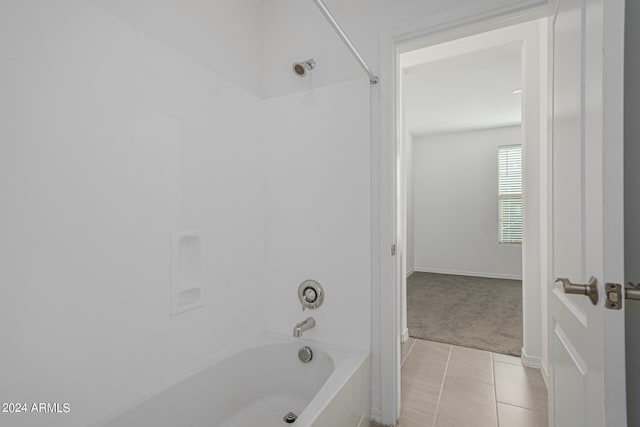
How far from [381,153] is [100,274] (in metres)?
1.41

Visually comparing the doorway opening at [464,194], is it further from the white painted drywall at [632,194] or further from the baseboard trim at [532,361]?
the white painted drywall at [632,194]

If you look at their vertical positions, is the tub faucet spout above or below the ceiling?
below

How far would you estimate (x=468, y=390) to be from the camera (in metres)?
1.95

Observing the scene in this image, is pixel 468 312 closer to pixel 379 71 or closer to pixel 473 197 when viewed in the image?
pixel 473 197

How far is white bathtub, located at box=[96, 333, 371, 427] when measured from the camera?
48.7 inches

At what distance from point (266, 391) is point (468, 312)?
2639 millimetres

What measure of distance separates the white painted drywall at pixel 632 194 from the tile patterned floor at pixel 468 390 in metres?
1.00

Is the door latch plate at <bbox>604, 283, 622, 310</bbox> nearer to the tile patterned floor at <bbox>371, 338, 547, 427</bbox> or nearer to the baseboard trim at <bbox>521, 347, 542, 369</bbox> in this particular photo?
the tile patterned floor at <bbox>371, 338, 547, 427</bbox>

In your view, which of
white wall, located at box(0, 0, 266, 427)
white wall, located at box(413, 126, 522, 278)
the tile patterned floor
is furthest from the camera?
white wall, located at box(413, 126, 522, 278)

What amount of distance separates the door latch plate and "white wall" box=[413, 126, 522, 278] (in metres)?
5.19

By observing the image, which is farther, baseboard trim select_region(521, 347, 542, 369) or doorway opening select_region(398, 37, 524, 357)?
doorway opening select_region(398, 37, 524, 357)

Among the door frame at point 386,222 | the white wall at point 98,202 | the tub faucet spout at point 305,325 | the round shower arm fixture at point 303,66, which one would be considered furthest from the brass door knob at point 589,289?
the round shower arm fixture at point 303,66

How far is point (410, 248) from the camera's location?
5.79m

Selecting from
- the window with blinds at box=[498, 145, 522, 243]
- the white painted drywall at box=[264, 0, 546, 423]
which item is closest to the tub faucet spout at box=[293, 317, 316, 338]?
the white painted drywall at box=[264, 0, 546, 423]
